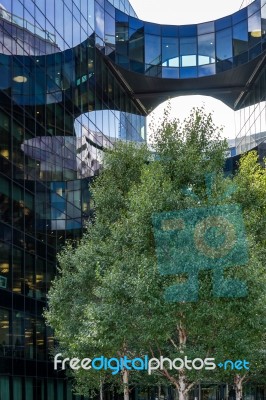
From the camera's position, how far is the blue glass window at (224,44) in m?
58.8

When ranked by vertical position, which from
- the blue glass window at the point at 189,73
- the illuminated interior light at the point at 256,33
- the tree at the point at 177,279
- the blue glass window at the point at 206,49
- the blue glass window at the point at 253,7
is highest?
the blue glass window at the point at 253,7

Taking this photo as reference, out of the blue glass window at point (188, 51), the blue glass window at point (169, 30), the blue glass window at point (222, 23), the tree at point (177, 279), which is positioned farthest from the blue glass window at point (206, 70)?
the tree at point (177, 279)

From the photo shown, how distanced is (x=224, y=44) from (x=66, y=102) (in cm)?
1769

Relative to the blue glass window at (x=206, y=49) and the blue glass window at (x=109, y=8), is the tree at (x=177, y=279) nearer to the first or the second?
the blue glass window at (x=109, y=8)

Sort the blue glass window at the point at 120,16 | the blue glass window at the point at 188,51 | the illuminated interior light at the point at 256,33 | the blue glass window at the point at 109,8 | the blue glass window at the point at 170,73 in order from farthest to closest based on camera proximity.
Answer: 1. the blue glass window at the point at 188,51
2. the blue glass window at the point at 170,73
3. the blue glass window at the point at 120,16
4. the blue glass window at the point at 109,8
5. the illuminated interior light at the point at 256,33

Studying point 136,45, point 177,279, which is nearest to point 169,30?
point 136,45

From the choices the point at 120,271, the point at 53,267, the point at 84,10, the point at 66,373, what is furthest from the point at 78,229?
the point at 120,271

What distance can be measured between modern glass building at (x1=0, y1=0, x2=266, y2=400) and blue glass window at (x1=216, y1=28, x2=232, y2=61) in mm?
95

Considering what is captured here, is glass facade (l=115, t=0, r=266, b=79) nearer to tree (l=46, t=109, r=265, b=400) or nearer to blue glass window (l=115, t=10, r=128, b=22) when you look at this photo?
blue glass window (l=115, t=10, r=128, b=22)

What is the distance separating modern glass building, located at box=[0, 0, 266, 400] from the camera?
3803 centimetres

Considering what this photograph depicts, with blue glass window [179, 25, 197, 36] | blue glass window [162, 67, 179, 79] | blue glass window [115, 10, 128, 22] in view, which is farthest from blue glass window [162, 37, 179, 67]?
blue glass window [115, 10, 128, 22]

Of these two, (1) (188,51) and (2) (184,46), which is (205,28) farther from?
(1) (188,51)

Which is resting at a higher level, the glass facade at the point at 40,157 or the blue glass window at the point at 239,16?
the blue glass window at the point at 239,16

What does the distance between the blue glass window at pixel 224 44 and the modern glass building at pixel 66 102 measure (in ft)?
0.31
